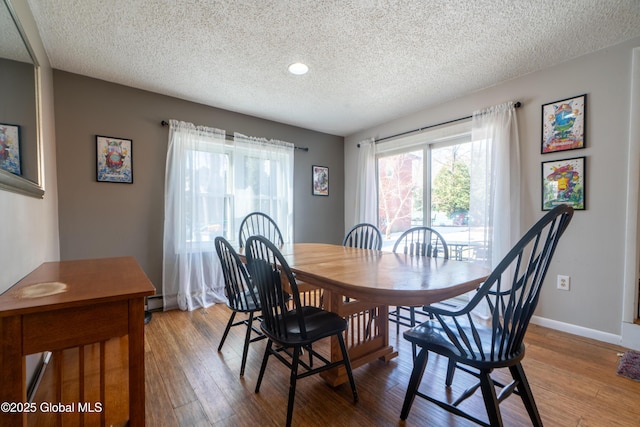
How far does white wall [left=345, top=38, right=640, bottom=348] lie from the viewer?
6.88ft

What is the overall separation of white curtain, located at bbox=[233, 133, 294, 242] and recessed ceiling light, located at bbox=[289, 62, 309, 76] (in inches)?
50.0

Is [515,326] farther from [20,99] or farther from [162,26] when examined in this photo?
[162,26]

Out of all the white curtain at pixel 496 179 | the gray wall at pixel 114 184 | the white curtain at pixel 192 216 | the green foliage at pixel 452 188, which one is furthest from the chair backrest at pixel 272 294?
the green foliage at pixel 452 188

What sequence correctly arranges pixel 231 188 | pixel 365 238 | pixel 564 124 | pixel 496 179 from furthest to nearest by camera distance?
pixel 231 188, pixel 365 238, pixel 496 179, pixel 564 124

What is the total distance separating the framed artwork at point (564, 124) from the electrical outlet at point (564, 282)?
1129mm

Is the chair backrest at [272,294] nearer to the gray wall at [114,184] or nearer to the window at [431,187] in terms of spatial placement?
the gray wall at [114,184]

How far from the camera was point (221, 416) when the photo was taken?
4.52 feet

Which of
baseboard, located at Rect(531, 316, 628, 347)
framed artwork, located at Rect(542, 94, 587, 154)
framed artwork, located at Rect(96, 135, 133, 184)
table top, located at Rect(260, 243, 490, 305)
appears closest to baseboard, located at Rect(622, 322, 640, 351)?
baseboard, located at Rect(531, 316, 628, 347)

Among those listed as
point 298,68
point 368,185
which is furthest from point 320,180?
point 298,68

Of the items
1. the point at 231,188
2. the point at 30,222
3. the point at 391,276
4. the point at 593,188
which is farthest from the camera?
the point at 231,188

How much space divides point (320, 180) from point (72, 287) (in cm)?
349

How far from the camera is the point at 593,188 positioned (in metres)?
2.21

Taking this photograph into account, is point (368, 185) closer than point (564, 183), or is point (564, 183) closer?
point (564, 183)

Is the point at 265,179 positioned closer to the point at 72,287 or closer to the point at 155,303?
the point at 155,303
